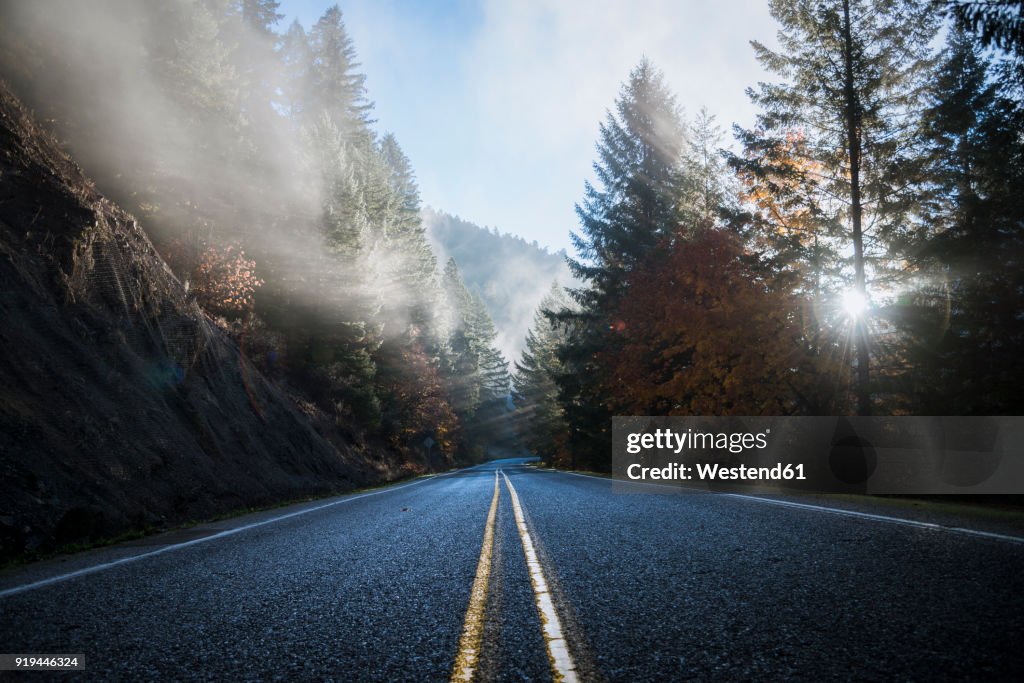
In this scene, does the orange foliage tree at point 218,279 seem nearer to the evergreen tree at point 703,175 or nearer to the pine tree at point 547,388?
the evergreen tree at point 703,175

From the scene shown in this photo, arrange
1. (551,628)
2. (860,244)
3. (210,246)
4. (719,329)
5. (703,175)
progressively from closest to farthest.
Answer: (551,628) → (860,244) → (719,329) → (210,246) → (703,175)

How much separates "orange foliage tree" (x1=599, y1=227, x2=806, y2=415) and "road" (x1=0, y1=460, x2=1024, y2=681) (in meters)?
10.0

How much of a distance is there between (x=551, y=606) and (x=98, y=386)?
1111cm

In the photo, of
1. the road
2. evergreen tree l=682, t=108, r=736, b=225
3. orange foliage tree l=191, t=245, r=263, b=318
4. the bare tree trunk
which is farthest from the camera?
evergreen tree l=682, t=108, r=736, b=225

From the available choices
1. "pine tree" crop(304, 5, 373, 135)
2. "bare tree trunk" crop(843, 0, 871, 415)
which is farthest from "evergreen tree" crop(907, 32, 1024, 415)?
"pine tree" crop(304, 5, 373, 135)

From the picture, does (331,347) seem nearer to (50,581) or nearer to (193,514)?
(193,514)

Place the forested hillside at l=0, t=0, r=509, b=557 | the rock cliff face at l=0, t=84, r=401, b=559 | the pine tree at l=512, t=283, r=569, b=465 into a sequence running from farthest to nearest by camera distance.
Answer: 1. the pine tree at l=512, t=283, r=569, b=465
2. the forested hillside at l=0, t=0, r=509, b=557
3. the rock cliff face at l=0, t=84, r=401, b=559

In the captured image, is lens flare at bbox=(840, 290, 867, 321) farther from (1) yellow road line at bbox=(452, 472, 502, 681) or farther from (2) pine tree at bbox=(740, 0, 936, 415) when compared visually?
(1) yellow road line at bbox=(452, 472, 502, 681)

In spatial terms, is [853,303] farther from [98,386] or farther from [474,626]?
[98,386]

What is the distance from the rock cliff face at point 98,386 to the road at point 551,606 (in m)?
2.44

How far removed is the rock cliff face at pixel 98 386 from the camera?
779 cm

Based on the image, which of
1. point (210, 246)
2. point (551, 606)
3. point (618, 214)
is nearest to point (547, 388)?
point (618, 214)

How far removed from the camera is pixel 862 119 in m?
15.2

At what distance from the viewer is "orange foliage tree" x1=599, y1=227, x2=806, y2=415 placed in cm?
1570
